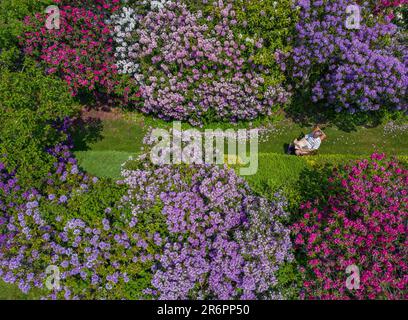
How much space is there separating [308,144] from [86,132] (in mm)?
7652

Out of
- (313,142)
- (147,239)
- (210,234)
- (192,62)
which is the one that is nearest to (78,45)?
(192,62)

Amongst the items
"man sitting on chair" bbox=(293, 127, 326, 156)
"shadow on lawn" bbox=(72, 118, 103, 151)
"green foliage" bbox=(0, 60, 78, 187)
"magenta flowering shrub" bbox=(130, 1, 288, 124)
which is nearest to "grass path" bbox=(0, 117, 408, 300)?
"shadow on lawn" bbox=(72, 118, 103, 151)

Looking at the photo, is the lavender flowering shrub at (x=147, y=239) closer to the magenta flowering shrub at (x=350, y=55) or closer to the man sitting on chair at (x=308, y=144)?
the man sitting on chair at (x=308, y=144)

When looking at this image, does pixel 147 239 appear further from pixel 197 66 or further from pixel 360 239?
pixel 197 66

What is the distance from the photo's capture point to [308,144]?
11.6 m

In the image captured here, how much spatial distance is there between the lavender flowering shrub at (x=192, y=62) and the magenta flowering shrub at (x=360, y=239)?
4.21m

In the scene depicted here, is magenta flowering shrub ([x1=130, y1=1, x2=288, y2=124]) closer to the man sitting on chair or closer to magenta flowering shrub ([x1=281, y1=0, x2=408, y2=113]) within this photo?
magenta flowering shrub ([x1=281, y1=0, x2=408, y2=113])

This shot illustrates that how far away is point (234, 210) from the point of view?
31.2ft

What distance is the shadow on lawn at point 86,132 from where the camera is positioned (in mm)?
12868

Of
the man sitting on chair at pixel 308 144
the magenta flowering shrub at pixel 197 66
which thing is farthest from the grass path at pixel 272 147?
the magenta flowering shrub at pixel 197 66

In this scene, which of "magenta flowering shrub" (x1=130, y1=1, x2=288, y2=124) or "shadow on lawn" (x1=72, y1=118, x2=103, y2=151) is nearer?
"magenta flowering shrub" (x1=130, y1=1, x2=288, y2=124)

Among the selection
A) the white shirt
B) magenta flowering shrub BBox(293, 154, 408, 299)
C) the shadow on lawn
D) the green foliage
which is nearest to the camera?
magenta flowering shrub BBox(293, 154, 408, 299)

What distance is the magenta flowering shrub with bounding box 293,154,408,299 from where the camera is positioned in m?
8.09

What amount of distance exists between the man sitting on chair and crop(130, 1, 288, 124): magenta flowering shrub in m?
1.62
